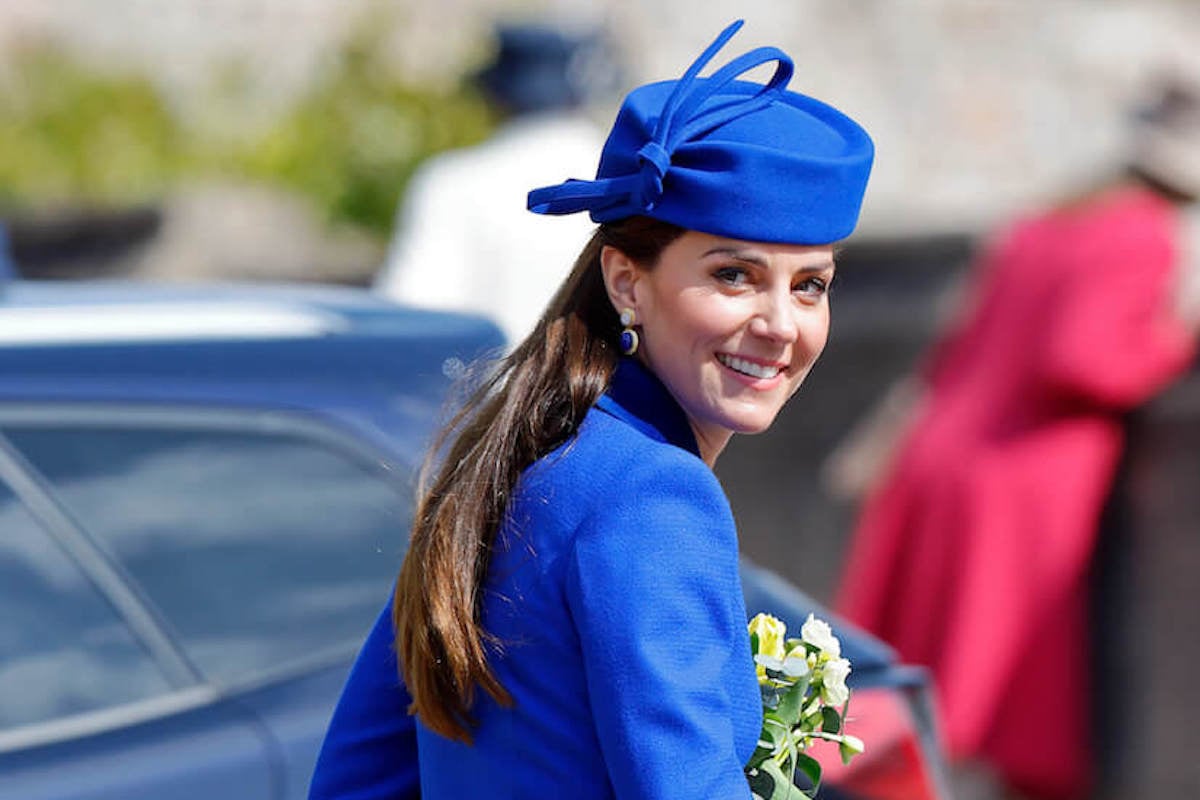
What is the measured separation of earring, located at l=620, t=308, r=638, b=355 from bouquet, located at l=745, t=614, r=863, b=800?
0.94 ft

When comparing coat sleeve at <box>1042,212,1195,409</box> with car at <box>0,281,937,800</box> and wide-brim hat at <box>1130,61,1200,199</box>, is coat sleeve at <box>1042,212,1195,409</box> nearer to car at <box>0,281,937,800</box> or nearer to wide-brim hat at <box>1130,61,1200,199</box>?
wide-brim hat at <box>1130,61,1200,199</box>

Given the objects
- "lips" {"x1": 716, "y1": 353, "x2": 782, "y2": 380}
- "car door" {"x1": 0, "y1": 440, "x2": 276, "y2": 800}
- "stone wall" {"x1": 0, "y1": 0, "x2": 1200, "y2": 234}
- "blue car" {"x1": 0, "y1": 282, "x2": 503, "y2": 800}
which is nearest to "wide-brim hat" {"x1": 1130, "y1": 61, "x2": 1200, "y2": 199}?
"blue car" {"x1": 0, "y1": 282, "x2": 503, "y2": 800}

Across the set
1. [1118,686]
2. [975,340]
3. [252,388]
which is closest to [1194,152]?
[975,340]

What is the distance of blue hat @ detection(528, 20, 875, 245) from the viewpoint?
1779 mm

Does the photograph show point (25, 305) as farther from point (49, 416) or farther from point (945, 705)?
point (945, 705)

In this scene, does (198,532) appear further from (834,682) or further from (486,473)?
(834,682)

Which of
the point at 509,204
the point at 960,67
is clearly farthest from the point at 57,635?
the point at 960,67

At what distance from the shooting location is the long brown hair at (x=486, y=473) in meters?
1.79

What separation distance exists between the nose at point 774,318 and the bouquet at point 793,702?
279 millimetres

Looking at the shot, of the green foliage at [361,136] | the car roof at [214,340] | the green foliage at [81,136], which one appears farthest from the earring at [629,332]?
the green foliage at [81,136]

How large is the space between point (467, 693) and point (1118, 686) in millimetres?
4058

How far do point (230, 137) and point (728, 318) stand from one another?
26.2ft

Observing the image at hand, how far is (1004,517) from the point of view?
555 cm

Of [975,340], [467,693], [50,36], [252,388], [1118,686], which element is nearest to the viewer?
[467,693]
